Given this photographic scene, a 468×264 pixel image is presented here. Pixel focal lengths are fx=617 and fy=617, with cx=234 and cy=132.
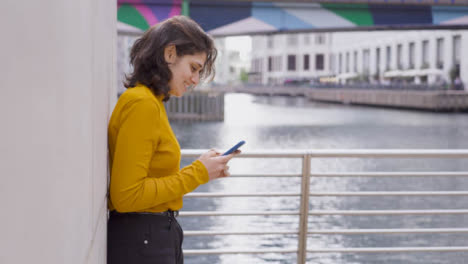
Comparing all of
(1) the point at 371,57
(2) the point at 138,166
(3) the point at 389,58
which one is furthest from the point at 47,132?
(1) the point at 371,57

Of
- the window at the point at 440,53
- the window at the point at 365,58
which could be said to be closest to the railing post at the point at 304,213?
the window at the point at 440,53

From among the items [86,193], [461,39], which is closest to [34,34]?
[86,193]

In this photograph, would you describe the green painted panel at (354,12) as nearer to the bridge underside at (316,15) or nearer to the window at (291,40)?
the bridge underside at (316,15)

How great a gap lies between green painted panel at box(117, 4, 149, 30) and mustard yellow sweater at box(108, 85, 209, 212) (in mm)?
16062

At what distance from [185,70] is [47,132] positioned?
→ 0.98m

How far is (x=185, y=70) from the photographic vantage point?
1768 mm

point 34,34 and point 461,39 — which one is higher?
point 461,39

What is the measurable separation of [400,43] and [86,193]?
56.1 m

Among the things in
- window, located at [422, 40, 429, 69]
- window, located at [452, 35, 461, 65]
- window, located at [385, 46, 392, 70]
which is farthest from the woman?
window, located at [385, 46, 392, 70]

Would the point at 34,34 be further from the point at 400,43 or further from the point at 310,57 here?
the point at 310,57

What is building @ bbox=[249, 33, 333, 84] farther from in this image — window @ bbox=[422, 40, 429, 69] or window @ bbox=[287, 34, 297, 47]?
window @ bbox=[422, 40, 429, 69]

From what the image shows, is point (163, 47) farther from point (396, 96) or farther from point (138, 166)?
point (396, 96)

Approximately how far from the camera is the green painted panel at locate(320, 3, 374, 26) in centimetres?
1903

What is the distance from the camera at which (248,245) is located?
7.46 m
